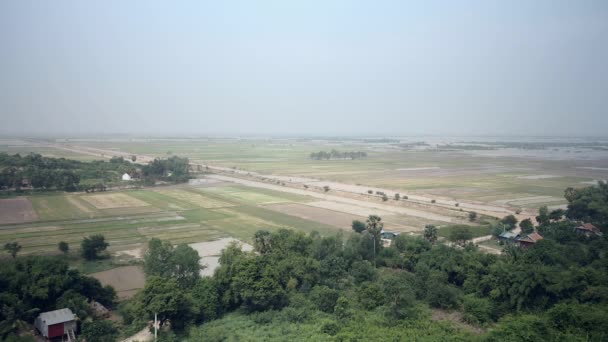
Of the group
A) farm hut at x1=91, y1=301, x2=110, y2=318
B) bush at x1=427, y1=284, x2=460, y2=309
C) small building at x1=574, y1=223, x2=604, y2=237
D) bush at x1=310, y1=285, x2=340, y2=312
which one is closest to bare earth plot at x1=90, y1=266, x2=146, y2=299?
farm hut at x1=91, y1=301, x2=110, y2=318

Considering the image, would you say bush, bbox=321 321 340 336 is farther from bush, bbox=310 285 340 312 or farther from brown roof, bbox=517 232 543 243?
brown roof, bbox=517 232 543 243

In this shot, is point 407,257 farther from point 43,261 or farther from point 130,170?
point 130,170

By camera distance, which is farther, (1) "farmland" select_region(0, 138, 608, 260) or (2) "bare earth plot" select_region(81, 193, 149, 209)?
(2) "bare earth plot" select_region(81, 193, 149, 209)

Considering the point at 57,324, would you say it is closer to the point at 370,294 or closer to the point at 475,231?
the point at 370,294

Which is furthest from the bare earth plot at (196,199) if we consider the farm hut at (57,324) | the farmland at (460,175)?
the farm hut at (57,324)

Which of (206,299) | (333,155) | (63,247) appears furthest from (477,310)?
(333,155)

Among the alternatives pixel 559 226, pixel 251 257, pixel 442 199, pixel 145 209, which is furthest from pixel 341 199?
pixel 251 257
